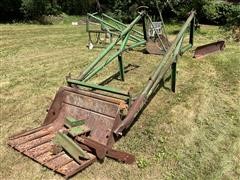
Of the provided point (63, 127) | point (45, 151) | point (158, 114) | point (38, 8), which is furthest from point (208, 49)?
point (38, 8)

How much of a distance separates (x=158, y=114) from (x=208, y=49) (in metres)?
4.01

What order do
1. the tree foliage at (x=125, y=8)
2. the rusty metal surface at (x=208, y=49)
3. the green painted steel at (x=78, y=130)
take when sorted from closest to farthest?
the green painted steel at (x=78, y=130), the rusty metal surface at (x=208, y=49), the tree foliage at (x=125, y=8)

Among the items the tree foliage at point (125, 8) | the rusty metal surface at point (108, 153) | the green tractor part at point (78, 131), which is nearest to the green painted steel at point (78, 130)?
the green tractor part at point (78, 131)

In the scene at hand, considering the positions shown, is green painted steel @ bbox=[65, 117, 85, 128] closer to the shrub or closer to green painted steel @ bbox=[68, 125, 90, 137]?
green painted steel @ bbox=[68, 125, 90, 137]

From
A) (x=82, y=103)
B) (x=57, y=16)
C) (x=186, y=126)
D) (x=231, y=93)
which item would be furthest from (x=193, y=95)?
(x=57, y=16)

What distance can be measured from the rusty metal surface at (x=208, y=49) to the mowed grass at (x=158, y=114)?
20 centimetres

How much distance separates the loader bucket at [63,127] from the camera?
5.39 meters

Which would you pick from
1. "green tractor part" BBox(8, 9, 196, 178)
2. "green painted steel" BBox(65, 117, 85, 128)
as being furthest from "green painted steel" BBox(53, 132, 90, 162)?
"green painted steel" BBox(65, 117, 85, 128)

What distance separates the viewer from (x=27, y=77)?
9195 mm

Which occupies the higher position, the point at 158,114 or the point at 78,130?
the point at 78,130

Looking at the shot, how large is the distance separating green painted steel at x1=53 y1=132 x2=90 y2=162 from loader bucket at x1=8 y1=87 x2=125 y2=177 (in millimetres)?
66

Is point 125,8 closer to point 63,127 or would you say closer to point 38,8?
point 38,8

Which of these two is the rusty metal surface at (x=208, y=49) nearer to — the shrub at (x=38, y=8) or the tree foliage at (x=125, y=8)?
the tree foliage at (x=125, y=8)

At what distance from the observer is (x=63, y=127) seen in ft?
20.2
